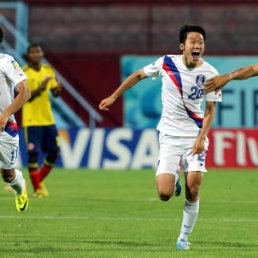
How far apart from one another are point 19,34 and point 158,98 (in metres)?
4.54

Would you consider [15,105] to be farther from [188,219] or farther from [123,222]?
[123,222]

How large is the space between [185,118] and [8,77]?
1.80 meters

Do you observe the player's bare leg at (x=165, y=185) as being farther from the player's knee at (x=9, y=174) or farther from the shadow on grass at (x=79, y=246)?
the player's knee at (x=9, y=174)

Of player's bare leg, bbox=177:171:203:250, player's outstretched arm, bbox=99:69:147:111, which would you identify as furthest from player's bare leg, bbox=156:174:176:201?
player's outstretched arm, bbox=99:69:147:111

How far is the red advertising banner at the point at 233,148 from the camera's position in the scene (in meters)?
20.1

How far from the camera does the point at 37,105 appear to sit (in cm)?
1352

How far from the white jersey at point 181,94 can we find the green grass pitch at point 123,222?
114cm

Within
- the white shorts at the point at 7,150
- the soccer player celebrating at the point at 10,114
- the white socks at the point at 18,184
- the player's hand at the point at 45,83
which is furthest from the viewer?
the player's hand at the point at 45,83

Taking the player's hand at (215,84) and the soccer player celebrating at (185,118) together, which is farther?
the soccer player celebrating at (185,118)

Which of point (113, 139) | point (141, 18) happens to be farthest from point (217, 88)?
point (141, 18)

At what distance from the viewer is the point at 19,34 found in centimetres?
2548

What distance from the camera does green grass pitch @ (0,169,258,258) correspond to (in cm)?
801

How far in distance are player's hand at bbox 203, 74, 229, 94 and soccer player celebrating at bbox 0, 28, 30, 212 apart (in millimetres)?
1801

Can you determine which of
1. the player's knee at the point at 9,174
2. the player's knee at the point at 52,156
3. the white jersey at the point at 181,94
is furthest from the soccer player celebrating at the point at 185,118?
the player's knee at the point at 52,156
